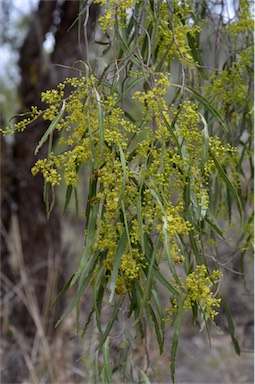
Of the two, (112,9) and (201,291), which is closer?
(201,291)

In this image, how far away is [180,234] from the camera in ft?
4.09

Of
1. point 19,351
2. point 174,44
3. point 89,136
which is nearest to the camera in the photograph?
point 89,136

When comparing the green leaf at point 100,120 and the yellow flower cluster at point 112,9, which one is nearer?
the green leaf at point 100,120

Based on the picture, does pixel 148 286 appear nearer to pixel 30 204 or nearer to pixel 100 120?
pixel 100 120

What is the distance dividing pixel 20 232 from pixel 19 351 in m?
0.75

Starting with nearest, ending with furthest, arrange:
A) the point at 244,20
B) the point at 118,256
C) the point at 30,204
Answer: the point at 118,256 < the point at 244,20 < the point at 30,204

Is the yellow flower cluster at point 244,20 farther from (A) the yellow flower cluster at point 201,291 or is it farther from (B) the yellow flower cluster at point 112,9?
(A) the yellow flower cluster at point 201,291

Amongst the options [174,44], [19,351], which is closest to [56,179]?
[174,44]

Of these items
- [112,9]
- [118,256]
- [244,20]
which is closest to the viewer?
[118,256]

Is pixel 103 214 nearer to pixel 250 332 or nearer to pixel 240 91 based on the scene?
pixel 240 91

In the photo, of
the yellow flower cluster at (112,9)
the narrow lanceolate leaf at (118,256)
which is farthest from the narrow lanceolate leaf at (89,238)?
the yellow flower cluster at (112,9)

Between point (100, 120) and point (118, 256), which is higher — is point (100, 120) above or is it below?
above

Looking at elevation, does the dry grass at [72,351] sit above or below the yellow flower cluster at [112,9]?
below

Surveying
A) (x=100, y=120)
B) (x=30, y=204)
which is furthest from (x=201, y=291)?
(x=30, y=204)
